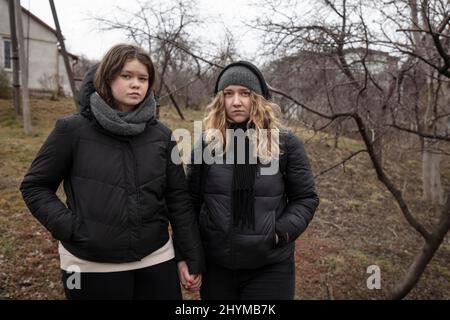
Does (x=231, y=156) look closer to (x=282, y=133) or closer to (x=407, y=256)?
(x=282, y=133)

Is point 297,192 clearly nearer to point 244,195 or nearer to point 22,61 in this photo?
point 244,195

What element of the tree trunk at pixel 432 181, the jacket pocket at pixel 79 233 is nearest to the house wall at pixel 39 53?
the tree trunk at pixel 432 181

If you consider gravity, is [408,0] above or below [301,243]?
above

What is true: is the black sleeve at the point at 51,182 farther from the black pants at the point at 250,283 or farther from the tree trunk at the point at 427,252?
the tree trunk at the point at 427,252

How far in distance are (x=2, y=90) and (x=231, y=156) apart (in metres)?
15.2

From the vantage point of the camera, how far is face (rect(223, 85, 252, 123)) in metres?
2.02

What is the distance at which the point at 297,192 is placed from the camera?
6.56ft

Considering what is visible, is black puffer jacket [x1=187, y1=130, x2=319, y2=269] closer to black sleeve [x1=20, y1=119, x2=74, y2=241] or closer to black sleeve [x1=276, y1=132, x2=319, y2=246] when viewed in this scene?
black sleeve [x1=276, y1=132, x2=319, y2=246]

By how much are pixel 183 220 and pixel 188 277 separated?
30 centimetres

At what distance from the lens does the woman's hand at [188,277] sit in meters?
1.94

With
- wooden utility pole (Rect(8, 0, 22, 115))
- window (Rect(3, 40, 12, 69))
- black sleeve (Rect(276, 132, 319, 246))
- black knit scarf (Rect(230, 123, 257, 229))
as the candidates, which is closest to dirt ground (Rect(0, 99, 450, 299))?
wooden utility pole (Rect(8, 0, 22, 115))

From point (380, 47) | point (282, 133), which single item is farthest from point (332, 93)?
point (282, 133)

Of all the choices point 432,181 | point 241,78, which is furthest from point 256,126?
point 432,181
